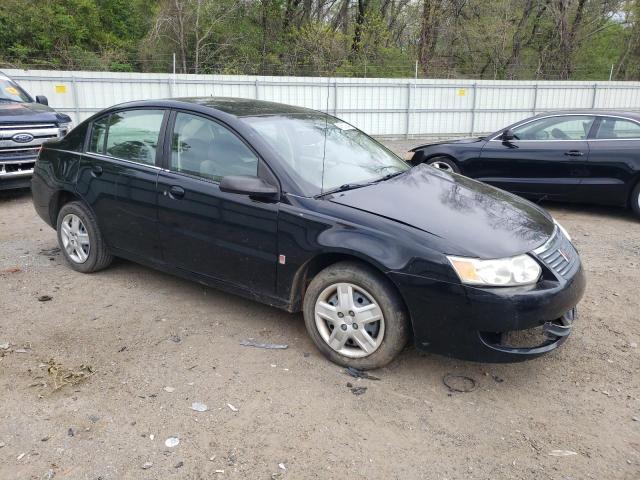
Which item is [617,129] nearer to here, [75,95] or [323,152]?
[323,152]

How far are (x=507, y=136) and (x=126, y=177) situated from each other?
541 cm

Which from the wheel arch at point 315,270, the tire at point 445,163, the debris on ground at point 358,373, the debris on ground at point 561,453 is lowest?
the debris on ground at point 561,453

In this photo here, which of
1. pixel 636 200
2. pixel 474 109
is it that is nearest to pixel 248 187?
pixel 636 200

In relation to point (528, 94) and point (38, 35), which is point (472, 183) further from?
point (38, 35)

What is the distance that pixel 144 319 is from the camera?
4.21 m

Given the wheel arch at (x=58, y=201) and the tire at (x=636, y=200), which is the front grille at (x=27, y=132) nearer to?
the wheel arch at (x=58, y=201)

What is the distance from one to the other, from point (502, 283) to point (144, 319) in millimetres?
2656

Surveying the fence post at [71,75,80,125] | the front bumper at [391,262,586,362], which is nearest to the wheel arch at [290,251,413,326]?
the front bumper at [391,262,586,362]

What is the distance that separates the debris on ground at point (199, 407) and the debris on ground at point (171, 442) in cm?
26

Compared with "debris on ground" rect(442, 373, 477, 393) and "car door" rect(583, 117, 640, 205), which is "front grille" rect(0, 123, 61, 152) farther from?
"car door" rect(583, 117, 640, 205)

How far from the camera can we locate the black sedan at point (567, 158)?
709cm

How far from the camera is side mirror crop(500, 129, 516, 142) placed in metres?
7.68

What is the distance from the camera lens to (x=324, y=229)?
11.3 feet

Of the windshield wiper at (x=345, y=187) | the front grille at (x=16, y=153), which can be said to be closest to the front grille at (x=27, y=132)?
the front grille at (x=16, y=153)
